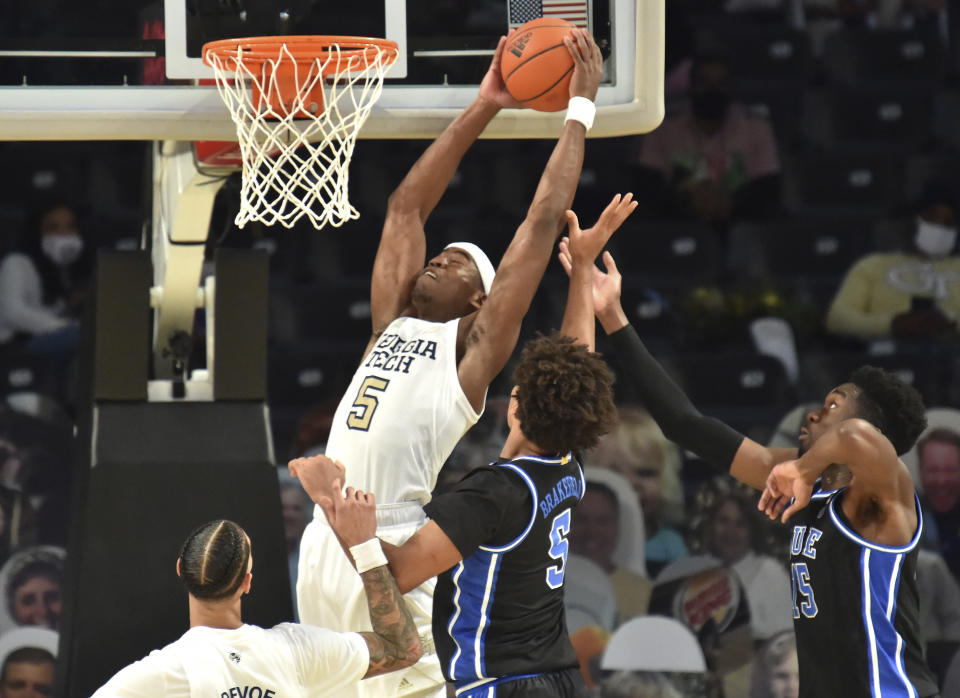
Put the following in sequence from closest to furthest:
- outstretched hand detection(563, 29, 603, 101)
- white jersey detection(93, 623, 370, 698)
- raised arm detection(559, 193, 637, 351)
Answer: white jersey detection(93, 623, 370, 698) → raised arm detection(559, 193, 637, 351) → outstretched hand detection(563, 29, 603, 101)

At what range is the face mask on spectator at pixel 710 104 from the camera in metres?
8.69

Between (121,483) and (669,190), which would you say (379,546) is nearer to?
(121,483)

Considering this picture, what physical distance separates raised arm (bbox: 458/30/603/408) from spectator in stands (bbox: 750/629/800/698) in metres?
2.90

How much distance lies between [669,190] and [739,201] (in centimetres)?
43

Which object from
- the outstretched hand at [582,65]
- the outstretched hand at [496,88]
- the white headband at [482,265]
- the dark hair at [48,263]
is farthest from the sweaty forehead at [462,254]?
the dark hair at [48,263]

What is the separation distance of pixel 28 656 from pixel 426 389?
2.99m

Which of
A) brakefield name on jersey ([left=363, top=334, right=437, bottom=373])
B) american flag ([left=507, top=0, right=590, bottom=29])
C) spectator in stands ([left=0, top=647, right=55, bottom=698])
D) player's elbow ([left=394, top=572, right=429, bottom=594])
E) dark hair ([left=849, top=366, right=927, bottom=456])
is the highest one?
american flag ([left=507, top=0, right=590, bottom=29])

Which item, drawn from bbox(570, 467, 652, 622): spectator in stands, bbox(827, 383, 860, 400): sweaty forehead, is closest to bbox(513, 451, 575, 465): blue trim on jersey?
bbox(827, 383, 860, 400): sweaty forehead

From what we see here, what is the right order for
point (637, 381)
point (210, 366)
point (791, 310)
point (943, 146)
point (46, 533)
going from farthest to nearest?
point (943, 146) < point (791, 310) < point (46, 533) < point (210, 366) < point (637, 381)

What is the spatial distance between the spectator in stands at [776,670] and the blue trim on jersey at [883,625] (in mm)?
2767

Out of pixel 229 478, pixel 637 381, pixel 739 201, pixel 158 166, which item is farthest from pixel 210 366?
pixel 739 201

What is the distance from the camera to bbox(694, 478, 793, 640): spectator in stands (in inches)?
265

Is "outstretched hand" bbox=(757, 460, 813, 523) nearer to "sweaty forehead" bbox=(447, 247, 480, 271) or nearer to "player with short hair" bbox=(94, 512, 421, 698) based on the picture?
"player with short hair" bbox=(94, 512, 421, 698)

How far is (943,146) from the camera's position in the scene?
9.35 metres
